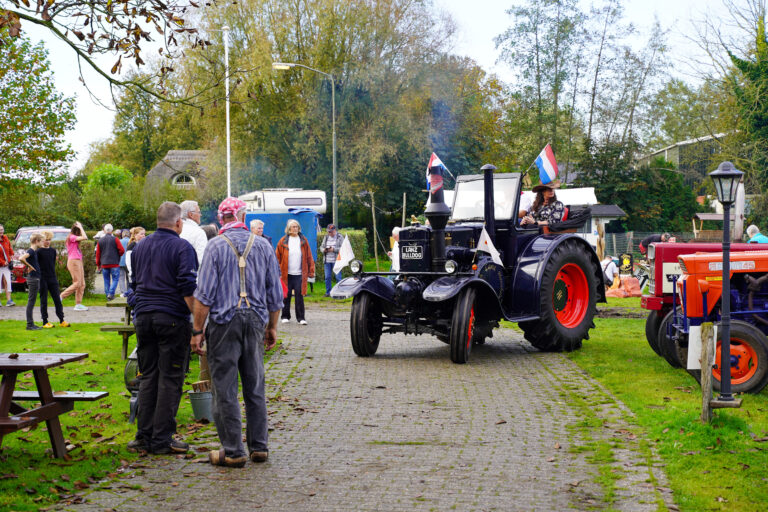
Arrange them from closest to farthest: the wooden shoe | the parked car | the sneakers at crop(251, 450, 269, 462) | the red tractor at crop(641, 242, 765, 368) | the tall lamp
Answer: the wooden shoe → the sneakers at crop(251, 450, 269, 462) → the tall lamp → the red tractor at crop(641, 242, 765, 368) → the parked car

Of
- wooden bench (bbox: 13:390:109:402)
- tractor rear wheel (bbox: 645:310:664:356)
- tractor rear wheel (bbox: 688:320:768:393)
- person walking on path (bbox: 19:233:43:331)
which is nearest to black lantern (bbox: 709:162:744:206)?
tractor rear wheel (bbox: 688:320:768:393)

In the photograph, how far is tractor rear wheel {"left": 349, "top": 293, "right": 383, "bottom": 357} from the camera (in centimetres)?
1148

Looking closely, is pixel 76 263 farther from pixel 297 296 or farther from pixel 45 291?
pixel 297 296

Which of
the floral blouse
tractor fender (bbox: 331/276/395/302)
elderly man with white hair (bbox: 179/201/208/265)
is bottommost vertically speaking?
tractor fender (bbox: 331/276/395/302)

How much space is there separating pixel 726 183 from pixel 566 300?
551 centimetres

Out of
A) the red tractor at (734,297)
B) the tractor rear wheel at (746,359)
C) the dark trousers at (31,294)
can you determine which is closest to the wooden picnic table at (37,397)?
the tractor rear wheel at (746,359)

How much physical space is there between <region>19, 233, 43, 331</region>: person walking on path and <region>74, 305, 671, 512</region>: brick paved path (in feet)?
21.0

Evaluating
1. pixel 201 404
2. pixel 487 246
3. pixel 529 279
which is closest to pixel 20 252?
pixel 487 246

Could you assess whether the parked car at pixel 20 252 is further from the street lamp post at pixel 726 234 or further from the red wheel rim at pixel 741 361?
the street lamp post at pixel 726 234

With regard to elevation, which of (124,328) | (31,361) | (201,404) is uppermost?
(31,361)

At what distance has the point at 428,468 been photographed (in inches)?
241

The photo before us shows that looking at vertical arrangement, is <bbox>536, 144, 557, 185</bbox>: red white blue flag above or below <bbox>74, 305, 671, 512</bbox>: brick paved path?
above

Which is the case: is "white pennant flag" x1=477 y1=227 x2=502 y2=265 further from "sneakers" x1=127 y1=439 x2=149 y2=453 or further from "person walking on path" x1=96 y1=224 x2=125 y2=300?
"person walking on path" x1=96 y1=224 x2=125 y2=300

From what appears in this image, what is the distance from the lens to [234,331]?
625cm
